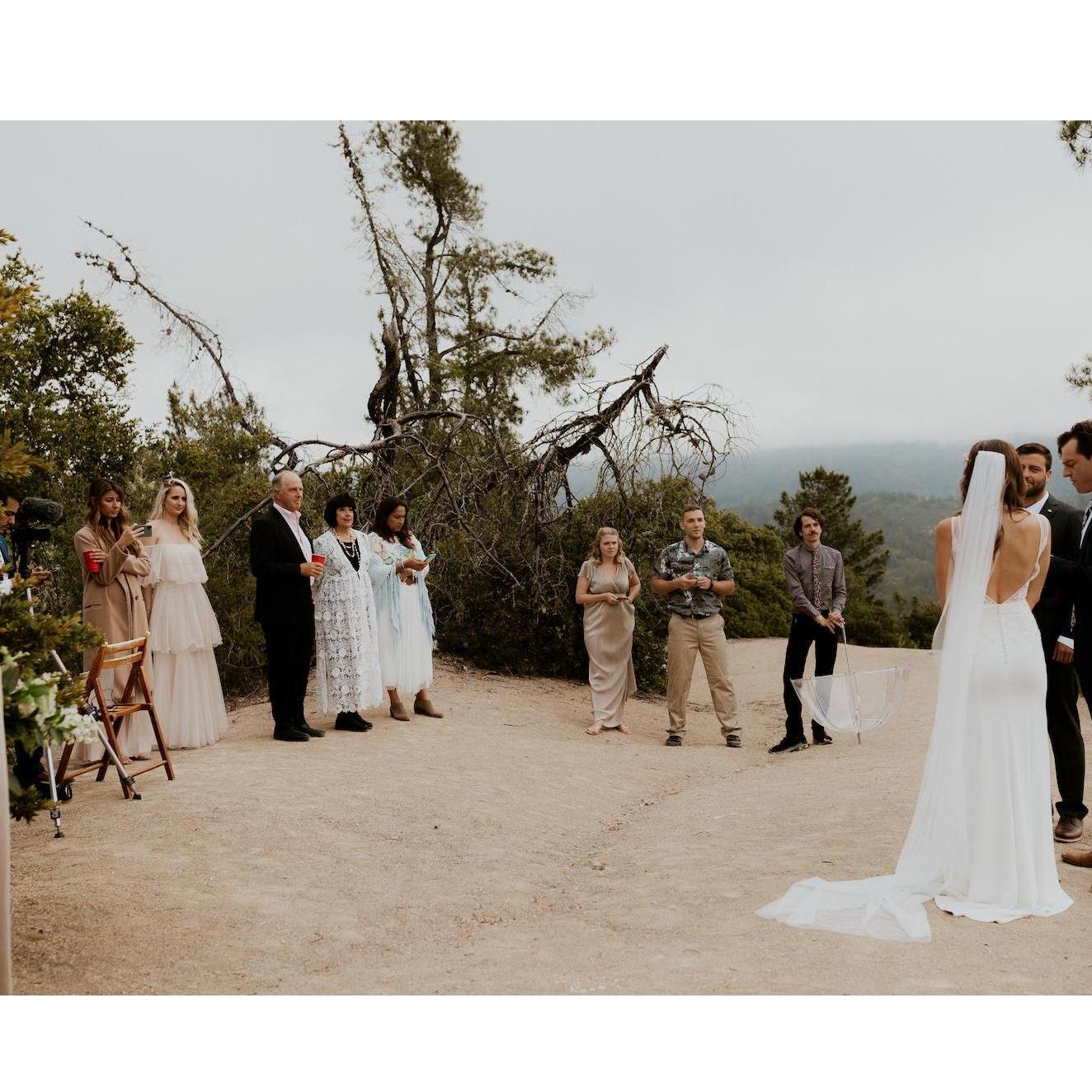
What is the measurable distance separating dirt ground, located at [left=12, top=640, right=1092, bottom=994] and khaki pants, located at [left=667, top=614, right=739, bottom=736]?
0.86 metres

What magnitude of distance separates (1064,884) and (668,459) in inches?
272

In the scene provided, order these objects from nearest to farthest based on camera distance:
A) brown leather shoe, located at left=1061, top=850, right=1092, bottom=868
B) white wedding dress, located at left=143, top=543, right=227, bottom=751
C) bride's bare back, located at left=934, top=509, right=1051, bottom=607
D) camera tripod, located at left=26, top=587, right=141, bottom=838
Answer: bride's bare back, located at left=934, top=509, right=1051, bottom=607, brown leather shoe, located at left=1061, top=850, right=1092, bottom=868, camera tripod, located at left=26, top=587, right=141, bottom=838, white wedding dress, located at left=143, top=543, right=227, bottom=751

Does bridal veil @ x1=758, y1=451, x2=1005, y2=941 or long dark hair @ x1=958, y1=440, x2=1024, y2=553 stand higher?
long dark hair @ x1=958, y1=440, x2=1024, y2=553

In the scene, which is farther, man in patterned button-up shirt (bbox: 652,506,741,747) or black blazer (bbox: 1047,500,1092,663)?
man in patterned button-up shirt (bbox: 652,506,741,747)

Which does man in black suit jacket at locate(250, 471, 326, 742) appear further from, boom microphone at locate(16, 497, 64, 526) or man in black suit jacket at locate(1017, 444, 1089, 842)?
man in black suit jacket at locate(1017, 444, 1089, 842)

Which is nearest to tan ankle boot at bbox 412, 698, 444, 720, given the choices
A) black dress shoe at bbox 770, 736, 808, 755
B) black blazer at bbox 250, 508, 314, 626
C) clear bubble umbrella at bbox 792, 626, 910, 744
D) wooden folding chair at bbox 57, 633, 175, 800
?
black blazer at bbox 250, 508, 314, 626

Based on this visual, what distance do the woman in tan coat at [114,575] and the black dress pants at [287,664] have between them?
0.98m

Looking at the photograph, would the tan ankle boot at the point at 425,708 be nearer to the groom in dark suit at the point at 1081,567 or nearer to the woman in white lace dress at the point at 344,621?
the woman in white lace dress at the point at 344,621

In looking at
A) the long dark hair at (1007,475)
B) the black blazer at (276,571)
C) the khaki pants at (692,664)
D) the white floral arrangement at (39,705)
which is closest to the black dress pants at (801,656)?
the khaki pants at (692,664)

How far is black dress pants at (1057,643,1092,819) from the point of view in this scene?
566cm

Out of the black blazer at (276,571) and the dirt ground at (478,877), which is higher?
the black blazer at (276,571)

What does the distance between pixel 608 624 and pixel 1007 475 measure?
5647mm

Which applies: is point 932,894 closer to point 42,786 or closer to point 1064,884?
point 1064,884

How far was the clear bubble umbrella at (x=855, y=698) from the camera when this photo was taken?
27.0 ft
